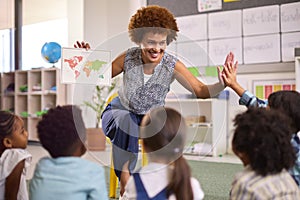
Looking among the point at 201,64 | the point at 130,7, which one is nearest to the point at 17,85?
the point at 130,7

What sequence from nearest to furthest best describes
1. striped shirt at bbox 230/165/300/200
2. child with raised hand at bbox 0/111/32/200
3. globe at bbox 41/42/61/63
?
striped shirt at bbox 230/165/300/200 → child with raised hand at bbox 0/111/32/200 → globe at bbox 41/42/61/63

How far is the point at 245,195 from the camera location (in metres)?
1.06

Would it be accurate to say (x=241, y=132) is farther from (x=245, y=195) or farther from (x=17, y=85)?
(x=17, y=85)

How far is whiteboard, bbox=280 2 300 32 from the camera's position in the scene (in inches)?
154

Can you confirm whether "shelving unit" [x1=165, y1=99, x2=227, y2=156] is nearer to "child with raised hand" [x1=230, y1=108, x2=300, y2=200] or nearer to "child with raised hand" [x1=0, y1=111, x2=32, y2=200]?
"child with raised hand" [x1=0, y1=111, x2=32, y2=200]

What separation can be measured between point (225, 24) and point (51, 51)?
2190mm

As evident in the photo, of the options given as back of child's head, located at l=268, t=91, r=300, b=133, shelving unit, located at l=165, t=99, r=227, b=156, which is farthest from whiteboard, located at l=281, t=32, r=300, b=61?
back of child's head, located at l=268, t=91, r=300, b=133

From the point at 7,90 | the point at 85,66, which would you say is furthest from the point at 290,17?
the point at 7,90

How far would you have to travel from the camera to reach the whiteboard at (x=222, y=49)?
425cm

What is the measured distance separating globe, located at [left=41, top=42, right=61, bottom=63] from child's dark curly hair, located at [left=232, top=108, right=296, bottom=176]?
167 inches

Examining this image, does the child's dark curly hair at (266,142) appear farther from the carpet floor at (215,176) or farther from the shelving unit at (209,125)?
the shelving unit at (209,125)

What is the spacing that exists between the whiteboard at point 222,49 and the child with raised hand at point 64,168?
10.9 feet

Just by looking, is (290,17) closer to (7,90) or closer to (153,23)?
(153,23)

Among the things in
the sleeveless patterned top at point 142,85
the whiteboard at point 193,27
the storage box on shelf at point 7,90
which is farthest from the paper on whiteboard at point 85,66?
the storage box on shelf at point 7,90
